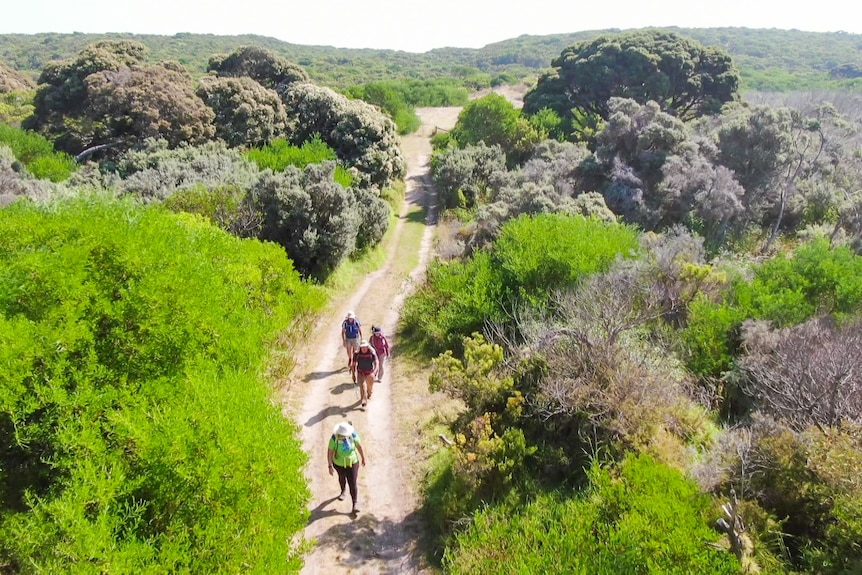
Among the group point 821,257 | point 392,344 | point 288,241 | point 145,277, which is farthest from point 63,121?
point 821,257

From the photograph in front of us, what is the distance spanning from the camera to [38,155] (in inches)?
1034

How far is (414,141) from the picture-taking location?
50.1 meters

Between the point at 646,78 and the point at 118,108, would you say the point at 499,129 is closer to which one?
the point at 646,78

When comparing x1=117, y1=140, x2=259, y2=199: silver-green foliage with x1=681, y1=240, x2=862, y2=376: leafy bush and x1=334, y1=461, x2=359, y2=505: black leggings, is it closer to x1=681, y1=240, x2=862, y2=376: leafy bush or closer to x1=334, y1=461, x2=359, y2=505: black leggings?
x1=334, y1=461, x2=359, y2=505: black leggings

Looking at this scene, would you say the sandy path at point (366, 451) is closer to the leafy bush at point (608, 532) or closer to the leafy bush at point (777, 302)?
the leafy bush at point (608, 532)

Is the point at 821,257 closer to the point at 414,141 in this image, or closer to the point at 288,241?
the point at 288,241

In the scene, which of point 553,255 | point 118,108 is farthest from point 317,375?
point 118,108

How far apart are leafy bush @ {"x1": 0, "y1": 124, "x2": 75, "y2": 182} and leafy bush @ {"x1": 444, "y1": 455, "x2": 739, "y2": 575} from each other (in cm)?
2589

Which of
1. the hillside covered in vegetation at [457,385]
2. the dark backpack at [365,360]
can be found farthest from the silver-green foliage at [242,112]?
the dark backpack at [365,360]

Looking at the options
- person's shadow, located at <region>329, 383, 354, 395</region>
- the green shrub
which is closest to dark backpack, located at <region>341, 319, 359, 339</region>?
person's shadow, located at <region>329, 383, 354, 395</region>

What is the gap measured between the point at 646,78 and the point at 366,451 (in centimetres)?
3811

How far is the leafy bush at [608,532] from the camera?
695 cm

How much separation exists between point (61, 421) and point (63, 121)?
29.6m

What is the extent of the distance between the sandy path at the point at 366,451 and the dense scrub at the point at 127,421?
176 centimetres
